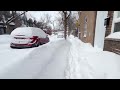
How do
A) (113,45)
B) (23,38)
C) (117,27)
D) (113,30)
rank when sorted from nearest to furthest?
(113,45)
(117,27)
(113,30)
(23,38)

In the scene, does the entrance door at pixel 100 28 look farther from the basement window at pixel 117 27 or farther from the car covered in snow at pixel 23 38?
the car covered in snow at pixel 23 38

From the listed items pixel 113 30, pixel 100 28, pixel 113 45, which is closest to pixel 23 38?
pixel 100 28

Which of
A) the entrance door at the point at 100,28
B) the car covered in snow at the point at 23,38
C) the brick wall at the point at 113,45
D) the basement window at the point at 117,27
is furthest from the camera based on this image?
the car covered in snow at the point at 23,38

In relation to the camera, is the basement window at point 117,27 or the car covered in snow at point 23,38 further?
the car covered in snow at point 23,38

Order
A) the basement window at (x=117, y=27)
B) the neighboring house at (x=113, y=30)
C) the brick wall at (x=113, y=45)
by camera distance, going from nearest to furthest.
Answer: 1. the brick wall at (x=113, y=45)
2. the neighboring house at (x=113, y=30)
3. the basement window at (x=117, y=27)

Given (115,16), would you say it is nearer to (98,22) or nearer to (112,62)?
(112,62)

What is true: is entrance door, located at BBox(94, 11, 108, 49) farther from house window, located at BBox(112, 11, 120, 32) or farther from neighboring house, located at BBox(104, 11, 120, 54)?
house window, located at BBox(112, 11, 120, 32)

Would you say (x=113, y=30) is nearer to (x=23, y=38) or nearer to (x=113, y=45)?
(x=113, y=45)

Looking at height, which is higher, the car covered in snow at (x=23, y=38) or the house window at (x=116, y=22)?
the house window at (x=116, y=22)

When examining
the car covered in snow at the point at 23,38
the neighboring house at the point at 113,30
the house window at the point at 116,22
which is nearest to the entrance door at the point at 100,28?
the neighboring house at the point at 113,30

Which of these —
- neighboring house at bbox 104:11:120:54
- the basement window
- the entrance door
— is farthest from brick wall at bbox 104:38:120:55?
the entrance door
